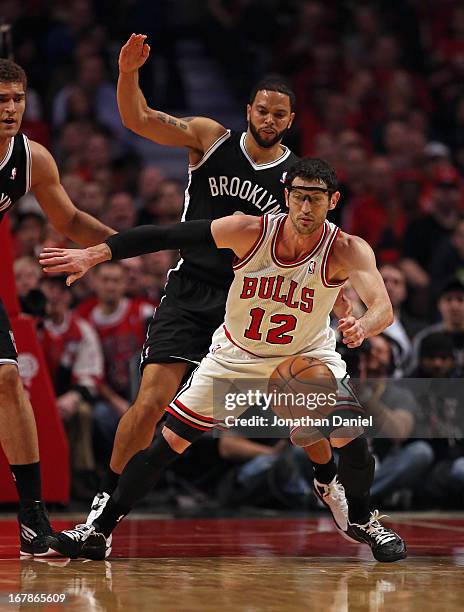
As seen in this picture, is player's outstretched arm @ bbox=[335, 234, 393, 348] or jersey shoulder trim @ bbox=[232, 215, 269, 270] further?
jersey shoulder trim @ bbox=[232, 215, 269, 270]

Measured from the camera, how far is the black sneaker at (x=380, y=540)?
5121 millimetres

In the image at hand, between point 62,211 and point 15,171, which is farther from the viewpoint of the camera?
point 62,211

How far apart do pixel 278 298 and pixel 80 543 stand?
1.32 m

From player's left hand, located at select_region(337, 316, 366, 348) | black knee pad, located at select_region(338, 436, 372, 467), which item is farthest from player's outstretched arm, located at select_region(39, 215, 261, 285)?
black knee pad, located at select_region(338, 436, 372, 467)

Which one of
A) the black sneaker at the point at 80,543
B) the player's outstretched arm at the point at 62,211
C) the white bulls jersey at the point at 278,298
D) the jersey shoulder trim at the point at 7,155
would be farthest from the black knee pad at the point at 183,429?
the jersey shoulder trim at the point at 7,155

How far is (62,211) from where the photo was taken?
5.61m

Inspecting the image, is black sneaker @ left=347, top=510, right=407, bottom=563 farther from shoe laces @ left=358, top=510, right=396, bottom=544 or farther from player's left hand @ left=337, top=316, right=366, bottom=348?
player's left hand @ left=337, top=316, right=366, bottom=348

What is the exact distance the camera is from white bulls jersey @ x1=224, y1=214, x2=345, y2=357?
5.16m

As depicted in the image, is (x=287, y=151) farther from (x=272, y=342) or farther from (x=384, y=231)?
(x=384, y=231)

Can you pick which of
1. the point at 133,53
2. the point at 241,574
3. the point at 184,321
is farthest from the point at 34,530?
the point at 133,53

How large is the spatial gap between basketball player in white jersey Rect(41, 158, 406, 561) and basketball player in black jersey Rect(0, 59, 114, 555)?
237 millimetres

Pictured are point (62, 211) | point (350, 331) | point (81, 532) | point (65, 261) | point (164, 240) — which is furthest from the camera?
point (62, 211)

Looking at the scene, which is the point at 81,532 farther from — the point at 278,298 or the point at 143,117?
the point at 143,117

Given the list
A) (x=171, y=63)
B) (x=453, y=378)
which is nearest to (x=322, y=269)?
(x=453, y=378)
